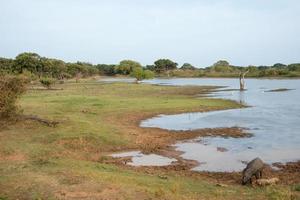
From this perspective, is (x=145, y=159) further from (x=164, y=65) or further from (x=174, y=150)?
(x=164, y=65)

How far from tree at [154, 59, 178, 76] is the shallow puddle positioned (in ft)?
535

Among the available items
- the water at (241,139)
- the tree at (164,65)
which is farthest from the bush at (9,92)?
the tree at (164,65)

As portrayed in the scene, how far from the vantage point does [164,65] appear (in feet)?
609

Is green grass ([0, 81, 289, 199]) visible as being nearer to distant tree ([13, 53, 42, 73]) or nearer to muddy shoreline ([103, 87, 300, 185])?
muddy shoreline ([103, 87, 300, 185])

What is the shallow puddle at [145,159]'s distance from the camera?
63.9 feet

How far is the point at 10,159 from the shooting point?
18.1 metres

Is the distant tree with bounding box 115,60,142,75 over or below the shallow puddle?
over

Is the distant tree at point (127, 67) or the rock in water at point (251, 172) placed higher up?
the distant tree at point (127, 67)

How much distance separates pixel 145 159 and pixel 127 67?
143932 millimetres

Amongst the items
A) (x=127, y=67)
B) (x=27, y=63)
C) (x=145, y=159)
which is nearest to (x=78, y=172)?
(x=145, y=159)

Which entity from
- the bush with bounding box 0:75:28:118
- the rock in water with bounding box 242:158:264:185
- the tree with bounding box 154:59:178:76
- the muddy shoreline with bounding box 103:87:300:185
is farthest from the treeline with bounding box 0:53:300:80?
the rock in water with bounding box 242:158:264:185

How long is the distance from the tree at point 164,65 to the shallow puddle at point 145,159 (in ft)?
535

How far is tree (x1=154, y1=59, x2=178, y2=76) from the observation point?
7240 inches

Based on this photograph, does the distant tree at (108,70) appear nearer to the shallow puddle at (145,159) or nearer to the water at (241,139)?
the water at (241,139)
